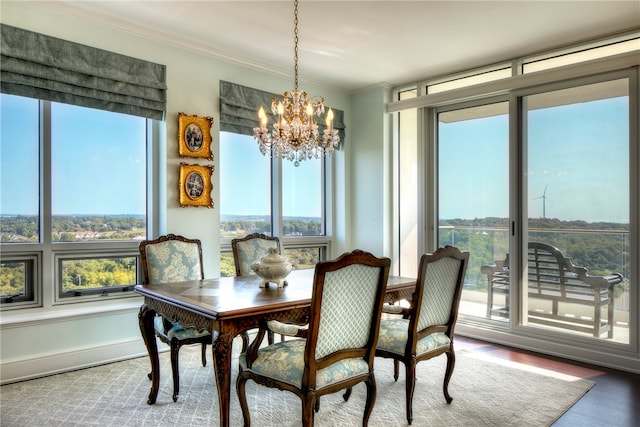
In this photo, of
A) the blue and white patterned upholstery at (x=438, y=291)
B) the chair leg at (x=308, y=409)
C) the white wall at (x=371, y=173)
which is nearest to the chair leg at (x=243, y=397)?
the chair leg at (x=308, y=409)

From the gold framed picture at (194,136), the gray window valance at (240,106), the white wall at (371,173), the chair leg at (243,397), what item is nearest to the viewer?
the chair leg at (243,397)

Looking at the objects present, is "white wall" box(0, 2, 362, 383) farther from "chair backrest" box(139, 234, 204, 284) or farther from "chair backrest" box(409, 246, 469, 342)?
"chair backrest" box(409, 246, 469, 342)

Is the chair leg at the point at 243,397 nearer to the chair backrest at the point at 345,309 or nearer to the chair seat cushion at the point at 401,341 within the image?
the chair backrest at the point at 345,309

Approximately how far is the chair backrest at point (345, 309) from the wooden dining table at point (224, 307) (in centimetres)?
34

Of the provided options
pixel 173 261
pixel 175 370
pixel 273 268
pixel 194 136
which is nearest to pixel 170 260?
pixel 173 261

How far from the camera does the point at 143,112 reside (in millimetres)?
3590

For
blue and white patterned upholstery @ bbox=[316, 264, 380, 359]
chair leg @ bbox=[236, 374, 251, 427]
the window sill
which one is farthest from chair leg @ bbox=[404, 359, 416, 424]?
the window sill

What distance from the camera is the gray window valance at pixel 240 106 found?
4.12 metres

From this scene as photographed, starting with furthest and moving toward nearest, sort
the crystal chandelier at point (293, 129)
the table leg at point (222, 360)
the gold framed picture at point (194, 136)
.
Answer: the gold framed picture at point (194, 136), the crystal chandelier at point (293, 129), the table leg at point (222, 360)

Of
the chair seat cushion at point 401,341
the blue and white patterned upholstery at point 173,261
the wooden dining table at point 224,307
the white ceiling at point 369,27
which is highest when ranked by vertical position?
the white ceiling at point 369,27

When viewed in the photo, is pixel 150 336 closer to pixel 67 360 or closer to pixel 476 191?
pixel 67 360

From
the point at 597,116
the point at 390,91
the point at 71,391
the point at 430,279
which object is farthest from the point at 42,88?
the point at 597,116

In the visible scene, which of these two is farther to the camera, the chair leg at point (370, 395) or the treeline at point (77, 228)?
the treeline at point (77, 228)

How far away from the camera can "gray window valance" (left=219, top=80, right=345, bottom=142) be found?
162 inches
